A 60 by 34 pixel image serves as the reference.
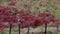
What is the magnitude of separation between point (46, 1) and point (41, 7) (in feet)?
2.79

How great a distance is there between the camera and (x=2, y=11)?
24.3ft

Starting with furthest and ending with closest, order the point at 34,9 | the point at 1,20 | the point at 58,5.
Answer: the point at 58,5, the point at 34,9, the point at 1,20

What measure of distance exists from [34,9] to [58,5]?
1624 mm

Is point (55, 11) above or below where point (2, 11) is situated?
below

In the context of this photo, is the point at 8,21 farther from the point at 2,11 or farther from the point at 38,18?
the point at 38,18

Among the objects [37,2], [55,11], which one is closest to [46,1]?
[37,2]

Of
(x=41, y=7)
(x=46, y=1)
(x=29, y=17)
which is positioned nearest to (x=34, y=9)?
(x=41, y=7)

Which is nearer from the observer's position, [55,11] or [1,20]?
[1,20]

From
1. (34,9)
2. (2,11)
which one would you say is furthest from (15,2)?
(2,11)

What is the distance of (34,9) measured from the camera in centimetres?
1123

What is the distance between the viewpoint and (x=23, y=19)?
24.1ft

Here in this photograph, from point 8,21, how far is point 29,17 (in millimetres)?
706

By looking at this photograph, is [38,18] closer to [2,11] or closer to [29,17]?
[29,17]

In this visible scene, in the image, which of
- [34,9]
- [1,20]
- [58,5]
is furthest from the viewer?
[58,5]
